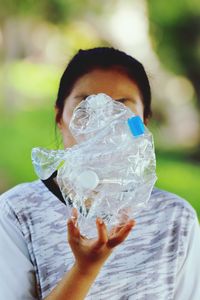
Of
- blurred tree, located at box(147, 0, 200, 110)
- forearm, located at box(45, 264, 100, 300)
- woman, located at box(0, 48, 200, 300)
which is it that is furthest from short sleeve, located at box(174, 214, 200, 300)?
blurred tree, located at box(147, 0, 200, 110)

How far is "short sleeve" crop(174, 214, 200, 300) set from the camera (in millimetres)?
1236

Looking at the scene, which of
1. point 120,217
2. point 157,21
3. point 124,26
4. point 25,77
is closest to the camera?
point 120,217

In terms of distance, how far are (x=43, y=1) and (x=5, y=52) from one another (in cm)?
66

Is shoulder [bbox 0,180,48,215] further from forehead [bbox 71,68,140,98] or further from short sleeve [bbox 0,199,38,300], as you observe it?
forehead [bbox 71,68,140,98]

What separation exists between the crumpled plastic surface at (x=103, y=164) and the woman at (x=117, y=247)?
37 millimetres

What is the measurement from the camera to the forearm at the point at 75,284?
1036 millimetres

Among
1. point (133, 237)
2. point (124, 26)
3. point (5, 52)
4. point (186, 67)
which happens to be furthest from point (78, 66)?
point (5, 52)

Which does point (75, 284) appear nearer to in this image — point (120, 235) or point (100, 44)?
point (120, 235)

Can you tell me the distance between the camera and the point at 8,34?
6.07 m

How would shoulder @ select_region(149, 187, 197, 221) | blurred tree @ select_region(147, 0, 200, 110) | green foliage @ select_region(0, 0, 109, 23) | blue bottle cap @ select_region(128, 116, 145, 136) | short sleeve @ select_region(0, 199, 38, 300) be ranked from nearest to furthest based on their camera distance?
1. blue bottle cap @ select_region(128, 116, 145, 136)
2. short sleeve @ select_region(0, 199, 38, 300)
3. shoulder @ select_region(149, 187, 197, 221)
4. blurred tree @ select_region(147, 0, 200, 110)
5. green foliage @ select_region(0, 0, 109, 23)

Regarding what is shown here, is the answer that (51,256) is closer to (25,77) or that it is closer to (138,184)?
(138,184)

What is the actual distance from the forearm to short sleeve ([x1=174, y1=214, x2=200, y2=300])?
0.25m

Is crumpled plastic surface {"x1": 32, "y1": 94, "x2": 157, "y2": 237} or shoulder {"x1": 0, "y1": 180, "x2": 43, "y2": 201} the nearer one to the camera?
crumpled plastic surface {"x1": 32, "y1": 94, "x2": 157, "y2": 237}

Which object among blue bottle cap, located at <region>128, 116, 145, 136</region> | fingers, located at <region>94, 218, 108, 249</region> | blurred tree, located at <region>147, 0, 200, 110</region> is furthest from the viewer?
blurred tree, located at <region>147, 0, 200, 110</region>
